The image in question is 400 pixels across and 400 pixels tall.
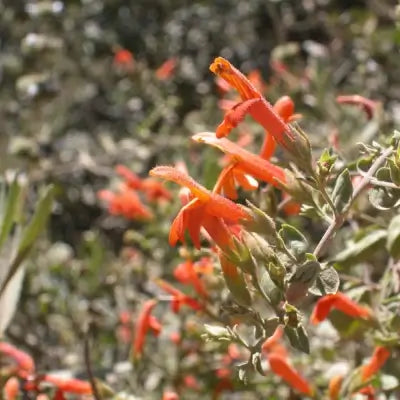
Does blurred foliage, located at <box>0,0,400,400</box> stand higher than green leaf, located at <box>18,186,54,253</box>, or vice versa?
green leaf, located at <box>18,186,54,253</box>

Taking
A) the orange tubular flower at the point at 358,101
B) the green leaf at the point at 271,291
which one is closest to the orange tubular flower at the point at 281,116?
the orange tubular flower at the point at 358,101

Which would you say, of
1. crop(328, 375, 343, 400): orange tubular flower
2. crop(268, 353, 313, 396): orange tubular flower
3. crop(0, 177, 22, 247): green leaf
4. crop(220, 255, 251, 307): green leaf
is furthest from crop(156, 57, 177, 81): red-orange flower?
crop(220, 255, 251, 307): green leaf

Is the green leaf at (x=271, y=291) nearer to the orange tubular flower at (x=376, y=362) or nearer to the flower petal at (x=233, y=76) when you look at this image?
the flower petal at (x=233, y=76)

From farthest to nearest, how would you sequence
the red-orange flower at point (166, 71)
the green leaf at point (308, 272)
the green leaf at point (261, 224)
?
the red-orange flower at point (166, 71)
the green leaf at point (261, 224)
the green leaf at point (308, 272)

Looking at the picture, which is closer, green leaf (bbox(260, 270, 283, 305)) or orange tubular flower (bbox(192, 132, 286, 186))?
green leaf (bbox(260, 270, 283, 305))

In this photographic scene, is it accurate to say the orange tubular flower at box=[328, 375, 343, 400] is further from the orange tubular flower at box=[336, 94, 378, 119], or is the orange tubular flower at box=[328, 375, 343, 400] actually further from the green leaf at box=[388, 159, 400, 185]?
the green leaf at box=[388, 159, 400, 185]

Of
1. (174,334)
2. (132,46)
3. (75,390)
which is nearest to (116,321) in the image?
(174,334)
